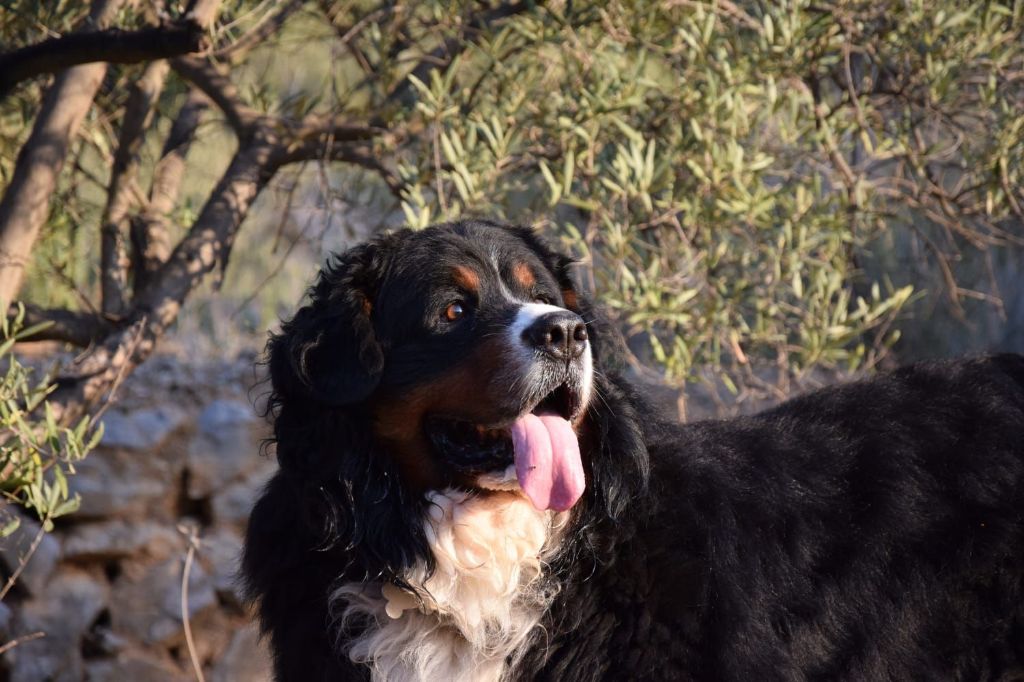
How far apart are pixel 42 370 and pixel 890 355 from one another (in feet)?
15.9

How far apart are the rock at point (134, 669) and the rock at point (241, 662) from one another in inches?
7.3

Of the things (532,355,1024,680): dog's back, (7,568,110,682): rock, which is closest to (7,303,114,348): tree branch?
(7,568,110,682): rock

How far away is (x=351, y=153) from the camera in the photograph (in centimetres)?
525

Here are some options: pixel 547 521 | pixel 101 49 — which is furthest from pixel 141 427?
pixel 547 521

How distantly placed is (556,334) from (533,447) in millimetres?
304

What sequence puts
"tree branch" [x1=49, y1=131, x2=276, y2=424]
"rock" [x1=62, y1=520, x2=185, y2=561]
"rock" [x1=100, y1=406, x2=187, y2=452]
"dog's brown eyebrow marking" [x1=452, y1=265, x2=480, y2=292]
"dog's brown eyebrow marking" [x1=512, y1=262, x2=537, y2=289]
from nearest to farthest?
1. "dog's brown eyebrow marking" [x1=452, y1=265, x2=480, y2=292]
2. "dog's brown eyebrow marking" [x1=512, y1=262, x2=537, y2=289]
3. "tree branch" [x1=49, y1=131, x2=276, y2=424]
4. "rock" [x1=62, y1=520, x2=185, y2=561]
5. "rock" [x1=100, y1=406, x2=187, y2=452]

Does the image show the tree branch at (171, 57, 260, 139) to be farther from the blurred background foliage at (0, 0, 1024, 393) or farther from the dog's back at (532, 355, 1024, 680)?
the dog's back at (532, 355, 1024, 680)

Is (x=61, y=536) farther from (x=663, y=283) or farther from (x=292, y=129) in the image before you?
(x=663, y=283)

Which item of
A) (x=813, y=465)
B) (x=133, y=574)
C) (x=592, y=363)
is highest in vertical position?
(x=592, y=363)

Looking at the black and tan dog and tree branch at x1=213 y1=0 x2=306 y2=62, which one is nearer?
the black and tan dog

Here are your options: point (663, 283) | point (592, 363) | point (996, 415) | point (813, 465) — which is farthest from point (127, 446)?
point (996, 415)

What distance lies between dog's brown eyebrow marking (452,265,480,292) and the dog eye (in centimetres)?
5

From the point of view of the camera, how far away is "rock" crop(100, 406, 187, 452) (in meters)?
5.95

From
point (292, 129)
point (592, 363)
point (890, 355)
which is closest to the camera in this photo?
point (592, 363)
